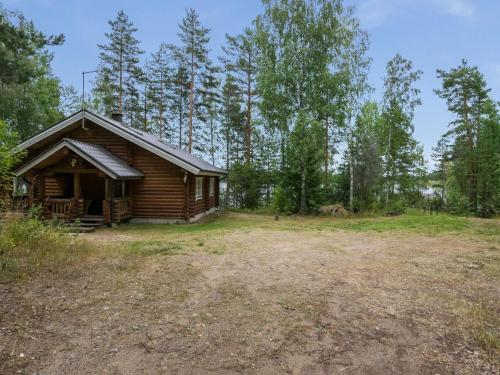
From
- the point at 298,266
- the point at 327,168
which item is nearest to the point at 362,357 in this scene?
the point at 298,266

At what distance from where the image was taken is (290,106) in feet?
55.2

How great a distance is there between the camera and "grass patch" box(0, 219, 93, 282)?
16.9ft

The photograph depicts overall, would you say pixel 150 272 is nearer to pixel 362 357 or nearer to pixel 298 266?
pixel 298 266

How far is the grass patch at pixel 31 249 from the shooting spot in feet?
16.9

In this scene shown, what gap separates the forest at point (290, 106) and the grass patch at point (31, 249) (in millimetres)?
6612

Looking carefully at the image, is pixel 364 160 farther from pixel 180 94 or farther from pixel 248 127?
pixel 180 94

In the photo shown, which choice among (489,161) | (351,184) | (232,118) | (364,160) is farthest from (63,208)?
(489,161)

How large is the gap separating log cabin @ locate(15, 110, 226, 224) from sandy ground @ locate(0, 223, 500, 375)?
21.1 ft

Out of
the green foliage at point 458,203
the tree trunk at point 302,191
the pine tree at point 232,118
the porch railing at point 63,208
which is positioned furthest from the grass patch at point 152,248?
the green foliage at point 458,203

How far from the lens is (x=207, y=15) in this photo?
23.0m

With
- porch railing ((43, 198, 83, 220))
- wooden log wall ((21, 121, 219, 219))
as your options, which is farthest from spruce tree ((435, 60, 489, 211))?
porch railing ((43, 198, 83, 220))

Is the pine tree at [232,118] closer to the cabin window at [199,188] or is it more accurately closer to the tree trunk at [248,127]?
the tree trunk at [248,127]

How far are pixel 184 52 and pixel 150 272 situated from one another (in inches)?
830

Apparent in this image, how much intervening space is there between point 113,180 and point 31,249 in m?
6.46
